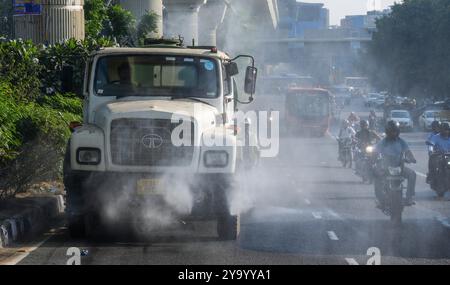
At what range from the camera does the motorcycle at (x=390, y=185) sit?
17.5 meters

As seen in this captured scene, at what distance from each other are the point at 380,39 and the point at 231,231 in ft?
256

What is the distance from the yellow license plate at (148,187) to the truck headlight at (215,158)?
700 millimetres

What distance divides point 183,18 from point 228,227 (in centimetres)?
2827

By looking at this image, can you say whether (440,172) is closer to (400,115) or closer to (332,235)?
(332,235)

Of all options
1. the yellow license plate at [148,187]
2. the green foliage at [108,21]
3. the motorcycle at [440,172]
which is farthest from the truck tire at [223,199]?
the green foliage at [108,21]

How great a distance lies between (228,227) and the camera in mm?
14852

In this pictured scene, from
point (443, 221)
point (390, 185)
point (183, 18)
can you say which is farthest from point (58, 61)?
point (183, 18)

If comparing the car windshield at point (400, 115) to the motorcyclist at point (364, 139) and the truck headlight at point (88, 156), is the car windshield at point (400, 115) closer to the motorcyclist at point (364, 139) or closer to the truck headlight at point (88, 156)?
the motorcyclist at point (364, 139)

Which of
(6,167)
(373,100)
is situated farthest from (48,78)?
(373,100)

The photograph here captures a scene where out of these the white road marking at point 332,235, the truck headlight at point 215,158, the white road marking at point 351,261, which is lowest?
the white road marking at point 332,235

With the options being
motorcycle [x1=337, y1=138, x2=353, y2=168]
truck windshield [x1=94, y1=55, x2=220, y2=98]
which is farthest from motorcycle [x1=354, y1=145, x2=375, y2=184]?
truck windshield [x1=94, y1=55, x2=220, y2=98]

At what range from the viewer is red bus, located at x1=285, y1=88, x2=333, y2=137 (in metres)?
61.9
